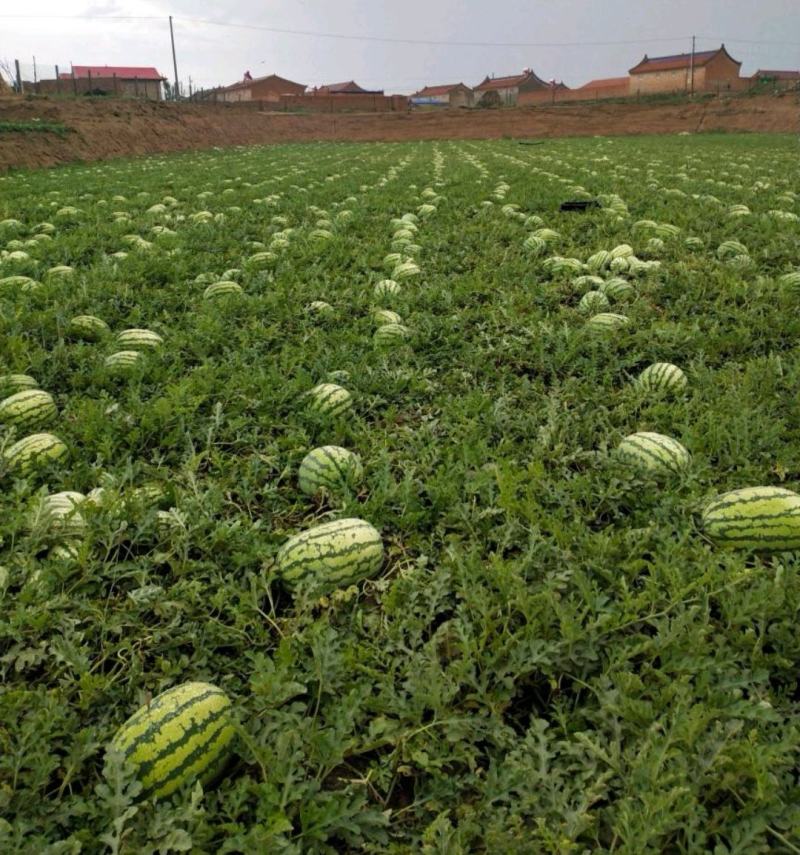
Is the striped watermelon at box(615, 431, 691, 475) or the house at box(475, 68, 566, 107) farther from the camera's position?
the house at box(475, 68, 566, 107)

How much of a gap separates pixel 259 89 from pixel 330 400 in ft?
337

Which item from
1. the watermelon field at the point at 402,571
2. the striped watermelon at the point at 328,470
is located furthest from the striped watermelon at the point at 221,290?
the striped watermelon at the point at 328,470

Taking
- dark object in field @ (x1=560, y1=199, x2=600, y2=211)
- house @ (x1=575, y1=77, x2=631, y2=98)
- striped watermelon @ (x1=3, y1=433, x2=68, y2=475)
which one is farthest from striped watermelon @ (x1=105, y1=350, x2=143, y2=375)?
house @ (x1=575, y1=77, x2=631, y2=98)

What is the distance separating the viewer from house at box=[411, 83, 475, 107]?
95250mm

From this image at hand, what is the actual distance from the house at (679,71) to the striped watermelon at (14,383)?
285ft

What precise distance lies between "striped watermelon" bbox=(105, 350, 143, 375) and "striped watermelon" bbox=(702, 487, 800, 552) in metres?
3.21

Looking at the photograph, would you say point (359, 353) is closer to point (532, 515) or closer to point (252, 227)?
point (532, 515)

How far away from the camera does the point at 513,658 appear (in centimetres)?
185

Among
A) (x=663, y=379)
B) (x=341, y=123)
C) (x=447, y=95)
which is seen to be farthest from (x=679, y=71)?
(x=663, y=379)

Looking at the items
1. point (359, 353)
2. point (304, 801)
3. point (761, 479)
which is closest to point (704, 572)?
point (761, 479)

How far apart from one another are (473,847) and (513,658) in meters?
0.52

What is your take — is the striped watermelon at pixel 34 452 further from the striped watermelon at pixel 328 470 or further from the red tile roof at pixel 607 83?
the red tile roof at pixel 607 83

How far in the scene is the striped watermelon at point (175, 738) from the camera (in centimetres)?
157

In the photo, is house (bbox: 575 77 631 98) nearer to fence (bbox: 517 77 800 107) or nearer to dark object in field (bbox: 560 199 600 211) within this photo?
fence (bbox: 517 77 800 107)
